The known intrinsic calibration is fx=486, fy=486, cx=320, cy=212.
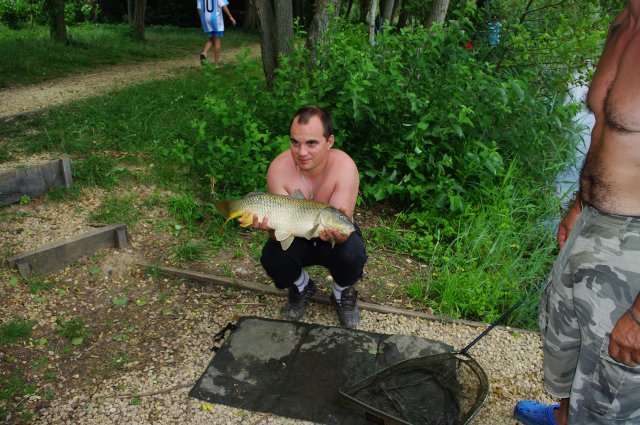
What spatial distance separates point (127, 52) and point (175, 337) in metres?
10.7

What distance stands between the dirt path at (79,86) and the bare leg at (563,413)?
6.34 metres

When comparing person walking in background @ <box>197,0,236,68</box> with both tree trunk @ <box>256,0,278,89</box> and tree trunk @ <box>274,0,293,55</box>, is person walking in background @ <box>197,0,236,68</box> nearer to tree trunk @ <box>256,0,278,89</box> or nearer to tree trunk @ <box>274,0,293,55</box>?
tree trunk @ <box>256,0,278,89</box>

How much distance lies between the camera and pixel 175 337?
333 centimetres

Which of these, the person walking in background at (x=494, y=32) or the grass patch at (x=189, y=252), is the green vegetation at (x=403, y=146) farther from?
the person walking in background at (x=494, y=32)

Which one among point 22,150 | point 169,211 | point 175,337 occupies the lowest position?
point 175,337

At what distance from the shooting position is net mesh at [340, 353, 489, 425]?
258cm

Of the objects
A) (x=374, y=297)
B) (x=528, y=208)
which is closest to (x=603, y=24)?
(x=528, y=208)

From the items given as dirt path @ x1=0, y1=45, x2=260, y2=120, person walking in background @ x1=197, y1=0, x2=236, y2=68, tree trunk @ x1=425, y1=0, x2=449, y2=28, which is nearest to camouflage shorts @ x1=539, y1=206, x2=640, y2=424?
dirt path @ x1=0, y1=45, x2=260, y2=120

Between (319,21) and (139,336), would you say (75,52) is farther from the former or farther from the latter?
(139,336)

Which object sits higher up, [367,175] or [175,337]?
[367,175]

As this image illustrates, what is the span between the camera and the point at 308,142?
2977 millimetres

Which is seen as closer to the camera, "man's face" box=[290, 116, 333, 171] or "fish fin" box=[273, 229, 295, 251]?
"fish fin" box=[273, 229, 295, 251]

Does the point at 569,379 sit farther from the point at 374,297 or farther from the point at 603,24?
the point at 603,24

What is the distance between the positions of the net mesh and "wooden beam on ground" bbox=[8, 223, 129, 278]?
250 cm
